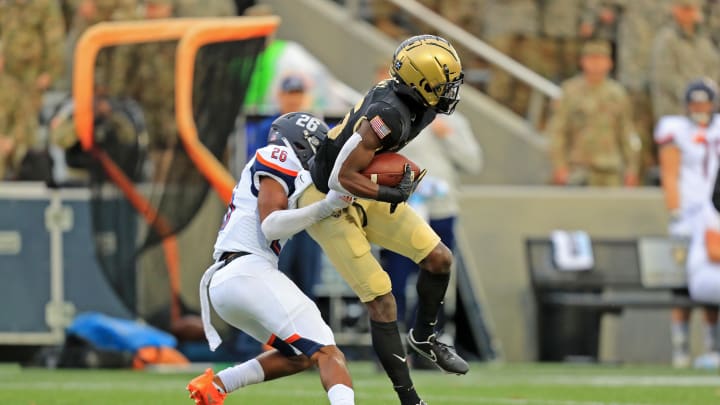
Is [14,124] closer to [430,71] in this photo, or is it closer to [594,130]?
[594,130]

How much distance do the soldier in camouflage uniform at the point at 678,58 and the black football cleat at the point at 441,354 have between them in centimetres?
748

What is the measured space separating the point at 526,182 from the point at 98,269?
13.5 feet

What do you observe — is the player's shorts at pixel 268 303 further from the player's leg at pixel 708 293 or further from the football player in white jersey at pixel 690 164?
the football player in white jersey at pixel 690 164

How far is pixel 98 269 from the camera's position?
13266 mm

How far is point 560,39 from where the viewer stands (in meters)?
15.7

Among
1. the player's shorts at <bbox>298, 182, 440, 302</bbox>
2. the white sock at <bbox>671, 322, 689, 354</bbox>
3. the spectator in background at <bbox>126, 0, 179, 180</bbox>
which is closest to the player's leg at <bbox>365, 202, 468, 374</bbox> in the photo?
the player's shorts at <bbox>298, 182, 440, 302</bbox>

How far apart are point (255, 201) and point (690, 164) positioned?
21.4 ft

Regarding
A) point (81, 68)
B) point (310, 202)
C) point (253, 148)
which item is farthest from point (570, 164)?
point (310, 202)

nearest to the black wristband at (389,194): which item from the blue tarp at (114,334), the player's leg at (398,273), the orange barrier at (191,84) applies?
the player's leg at (398,273)

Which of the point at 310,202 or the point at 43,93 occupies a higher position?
the point at 310,202

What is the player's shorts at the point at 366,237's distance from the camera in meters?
7.77

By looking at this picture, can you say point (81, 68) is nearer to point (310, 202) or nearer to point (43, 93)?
point (43, 93)

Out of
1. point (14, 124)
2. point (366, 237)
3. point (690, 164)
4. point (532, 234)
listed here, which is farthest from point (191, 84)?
point (366, 237)

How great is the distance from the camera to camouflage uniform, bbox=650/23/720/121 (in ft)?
49.2
